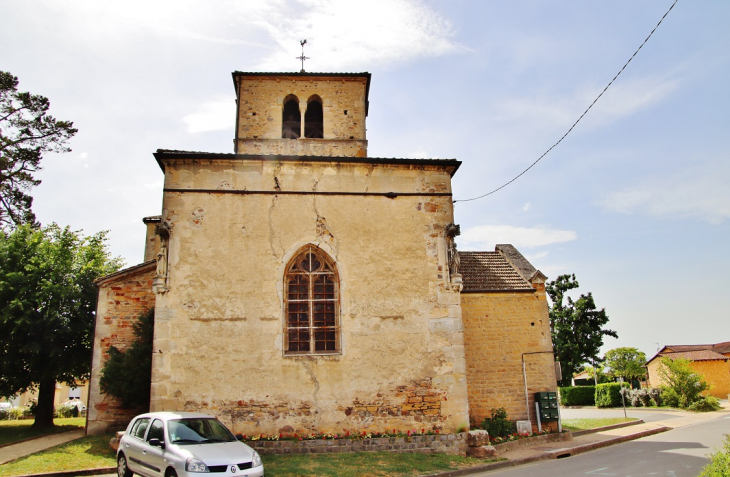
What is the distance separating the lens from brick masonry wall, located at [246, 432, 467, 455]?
419 inches

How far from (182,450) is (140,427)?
188 centimetres

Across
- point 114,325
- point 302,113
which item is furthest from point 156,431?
point 302,113

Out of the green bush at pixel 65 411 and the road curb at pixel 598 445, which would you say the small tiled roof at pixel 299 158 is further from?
the green bush at pixel 65 411

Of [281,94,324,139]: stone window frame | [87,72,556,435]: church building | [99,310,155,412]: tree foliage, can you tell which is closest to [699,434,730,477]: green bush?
[87,72,556,435]: church building

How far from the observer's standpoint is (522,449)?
1254 cm

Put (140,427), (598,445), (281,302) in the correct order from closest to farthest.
Answer: (140,427) < (281,302) < (598,445)

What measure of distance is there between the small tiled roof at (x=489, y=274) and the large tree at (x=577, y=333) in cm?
2389

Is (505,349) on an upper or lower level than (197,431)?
upper

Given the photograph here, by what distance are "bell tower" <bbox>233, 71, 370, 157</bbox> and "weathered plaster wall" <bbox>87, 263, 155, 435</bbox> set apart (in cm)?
511

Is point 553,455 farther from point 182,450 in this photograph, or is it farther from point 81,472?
point 81,472

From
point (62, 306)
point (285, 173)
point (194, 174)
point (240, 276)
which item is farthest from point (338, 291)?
point (62, 306)

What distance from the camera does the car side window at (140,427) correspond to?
330 inches

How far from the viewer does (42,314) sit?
51.5 ft

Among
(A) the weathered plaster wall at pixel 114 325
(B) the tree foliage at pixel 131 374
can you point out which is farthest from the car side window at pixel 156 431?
(A) the weathered plaster wall at pixel 114 325
